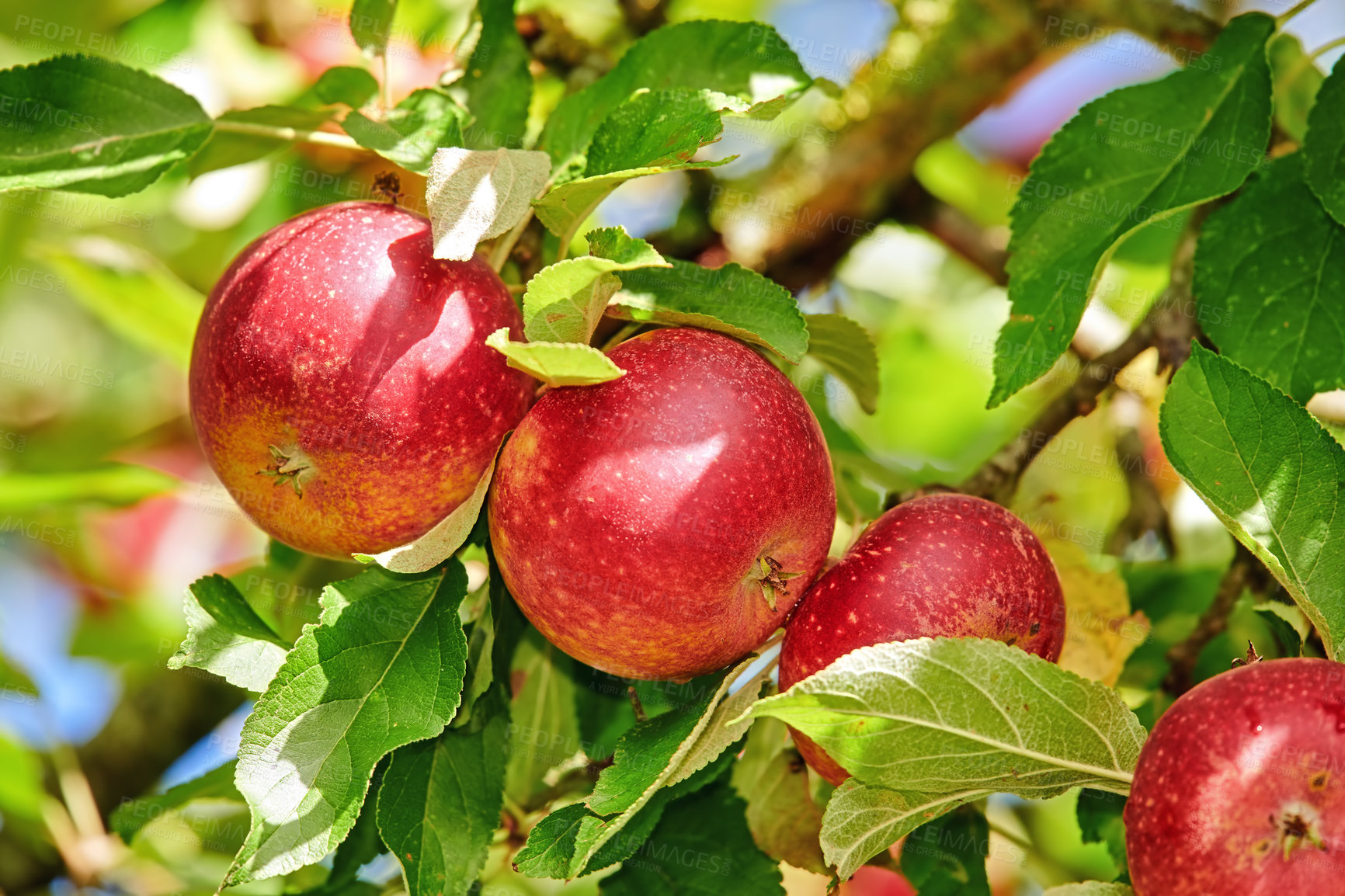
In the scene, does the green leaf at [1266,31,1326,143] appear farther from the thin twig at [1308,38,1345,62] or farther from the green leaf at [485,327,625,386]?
the green leaf at [485,327,625,386]

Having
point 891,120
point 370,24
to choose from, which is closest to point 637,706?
point 370,24

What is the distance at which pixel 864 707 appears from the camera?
0.97 meters

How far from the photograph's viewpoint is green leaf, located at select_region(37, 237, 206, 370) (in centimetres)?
214

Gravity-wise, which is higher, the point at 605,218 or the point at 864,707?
the point at 864,707

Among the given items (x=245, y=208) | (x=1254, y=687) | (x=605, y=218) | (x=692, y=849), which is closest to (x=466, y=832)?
(x=692, y=849)

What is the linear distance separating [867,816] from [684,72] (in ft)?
2.87

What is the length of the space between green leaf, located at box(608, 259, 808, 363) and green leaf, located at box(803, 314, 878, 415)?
7.0 inches

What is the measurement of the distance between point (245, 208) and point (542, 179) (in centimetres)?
167

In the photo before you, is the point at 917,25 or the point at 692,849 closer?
the point at 692,849

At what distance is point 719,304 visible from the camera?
1171 mm

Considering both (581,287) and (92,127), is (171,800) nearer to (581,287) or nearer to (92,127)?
(92,127)

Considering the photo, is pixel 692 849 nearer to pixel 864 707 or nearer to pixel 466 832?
pixel 466 832

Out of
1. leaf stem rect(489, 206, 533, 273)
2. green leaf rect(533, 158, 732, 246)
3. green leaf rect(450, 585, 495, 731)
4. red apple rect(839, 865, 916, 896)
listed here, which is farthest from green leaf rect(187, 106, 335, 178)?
red apple rect(839, 865, 916, 896)

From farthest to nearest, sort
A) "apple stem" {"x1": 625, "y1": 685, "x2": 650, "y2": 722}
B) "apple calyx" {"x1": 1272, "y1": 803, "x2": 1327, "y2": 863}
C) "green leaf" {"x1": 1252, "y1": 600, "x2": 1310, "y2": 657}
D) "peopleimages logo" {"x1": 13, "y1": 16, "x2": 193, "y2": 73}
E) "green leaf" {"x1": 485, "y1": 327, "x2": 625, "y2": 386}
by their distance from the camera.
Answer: "peopleimages logo" {"x1": 13, "y1": 16, "x2": 193, "y2": 73}
"apple stem" {"x1": 625, "y1": 685, "x2": 650, "y2": 722}
"green leaf" {"x1": 1252, "y1": 600, "x2": 1310, "y2": 657}
"green leaf" {"x1": 485, "y1": 327, "x2": 625, "y2": 386}
"apple calyx" {"x1": 1272, "y1": 803, "x2": 1327, "y2": 863}
